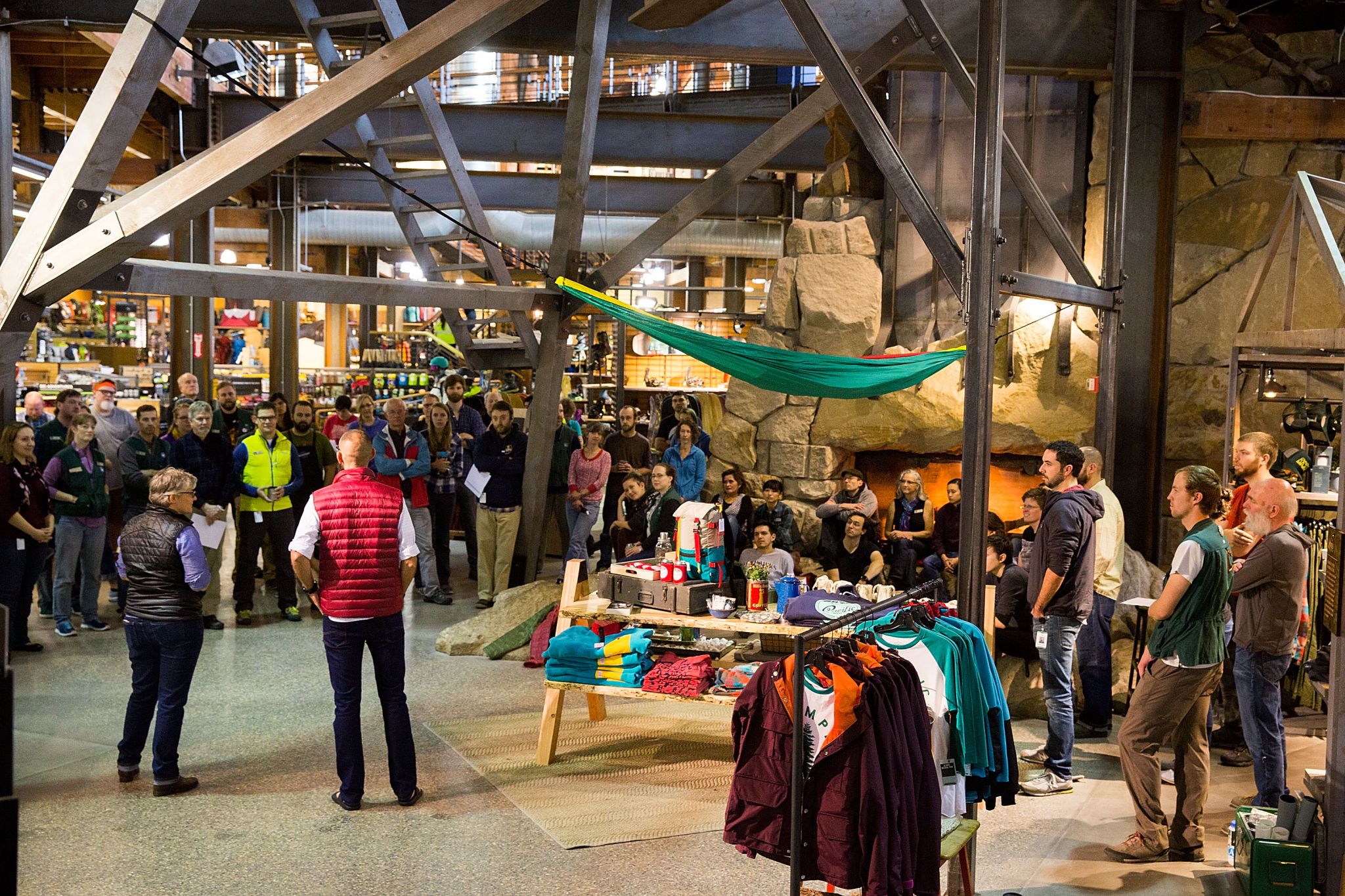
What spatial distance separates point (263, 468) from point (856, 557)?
4229 mm

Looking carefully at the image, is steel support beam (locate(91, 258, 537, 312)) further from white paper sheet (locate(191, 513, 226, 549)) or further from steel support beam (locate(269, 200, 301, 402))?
steel support beam (locate(269, 200, 301, 402))

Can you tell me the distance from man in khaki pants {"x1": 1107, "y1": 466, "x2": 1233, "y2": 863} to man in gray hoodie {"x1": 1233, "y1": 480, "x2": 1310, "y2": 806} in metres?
0.22

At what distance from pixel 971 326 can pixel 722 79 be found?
1101 cm

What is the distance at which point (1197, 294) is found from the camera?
9203mm

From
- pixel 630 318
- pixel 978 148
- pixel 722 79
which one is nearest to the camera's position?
pixel 978 148

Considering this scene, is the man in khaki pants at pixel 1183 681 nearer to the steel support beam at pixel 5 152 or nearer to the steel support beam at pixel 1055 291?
the steel support beam at pixel 1055 291

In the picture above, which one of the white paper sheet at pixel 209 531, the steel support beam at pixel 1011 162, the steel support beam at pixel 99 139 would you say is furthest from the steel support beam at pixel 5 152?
the steel support beam at pixel 1011 162

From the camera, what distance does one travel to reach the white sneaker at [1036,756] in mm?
5750

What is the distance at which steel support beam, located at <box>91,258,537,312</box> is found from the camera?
566 cm

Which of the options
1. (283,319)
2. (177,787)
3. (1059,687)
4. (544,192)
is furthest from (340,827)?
(283,319)

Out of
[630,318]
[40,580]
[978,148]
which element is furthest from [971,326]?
[40,580]

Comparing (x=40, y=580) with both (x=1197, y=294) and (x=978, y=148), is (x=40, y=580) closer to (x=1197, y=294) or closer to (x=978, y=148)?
(x=978, y=148)

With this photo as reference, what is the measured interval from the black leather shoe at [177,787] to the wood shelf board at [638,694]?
5.43 feet

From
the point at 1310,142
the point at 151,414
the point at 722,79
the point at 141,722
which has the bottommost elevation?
the point at 141,722
